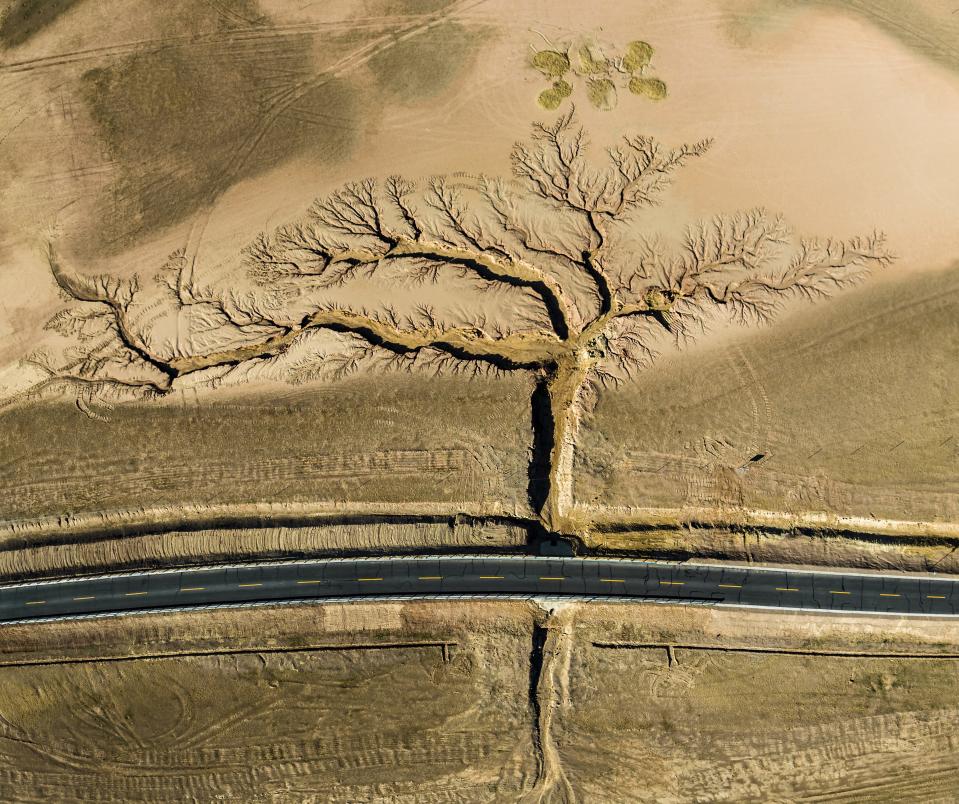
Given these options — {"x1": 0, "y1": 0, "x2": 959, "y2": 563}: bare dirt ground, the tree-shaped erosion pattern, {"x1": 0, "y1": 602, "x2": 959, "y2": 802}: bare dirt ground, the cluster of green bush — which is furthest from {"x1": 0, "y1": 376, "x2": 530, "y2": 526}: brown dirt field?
the cluster of green bush

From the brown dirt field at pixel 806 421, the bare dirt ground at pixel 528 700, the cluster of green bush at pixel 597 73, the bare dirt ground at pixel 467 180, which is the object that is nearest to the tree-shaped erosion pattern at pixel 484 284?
the bare dirt ground at pixel 467 180

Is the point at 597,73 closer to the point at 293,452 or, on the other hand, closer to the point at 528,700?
the point at 293,452

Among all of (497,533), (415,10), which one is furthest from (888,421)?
(415,10)

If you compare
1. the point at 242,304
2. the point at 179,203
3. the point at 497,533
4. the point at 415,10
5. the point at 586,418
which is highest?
the point at 415,10

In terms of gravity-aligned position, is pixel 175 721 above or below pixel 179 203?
below

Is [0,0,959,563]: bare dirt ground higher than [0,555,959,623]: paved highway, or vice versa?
[0,0,959,563]: bare dirt ground

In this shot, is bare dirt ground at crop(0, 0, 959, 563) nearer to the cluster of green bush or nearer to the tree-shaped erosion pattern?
the cluster of green bush

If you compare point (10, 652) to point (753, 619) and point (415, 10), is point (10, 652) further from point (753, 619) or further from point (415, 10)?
point (415, 10)

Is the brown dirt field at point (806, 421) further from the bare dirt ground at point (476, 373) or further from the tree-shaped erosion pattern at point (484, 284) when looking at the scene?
the tree-shaped erosion pattern at point (484, 284)
